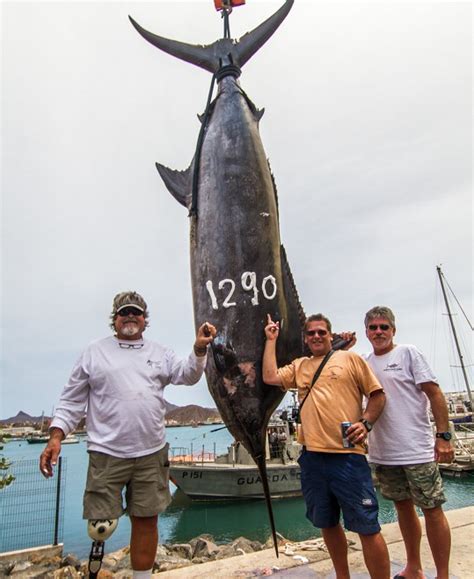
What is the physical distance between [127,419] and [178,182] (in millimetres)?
1626

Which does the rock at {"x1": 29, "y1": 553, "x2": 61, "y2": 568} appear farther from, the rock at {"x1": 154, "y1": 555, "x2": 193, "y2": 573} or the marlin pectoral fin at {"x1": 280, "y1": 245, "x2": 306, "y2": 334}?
the marlin pectoral fin at {"x1": 280, "y1": 245, "x2": 306, "y2": 334}

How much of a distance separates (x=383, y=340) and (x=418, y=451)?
0.61 meters

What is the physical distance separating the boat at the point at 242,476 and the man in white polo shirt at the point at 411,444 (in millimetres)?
13771

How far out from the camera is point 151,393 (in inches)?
81.3

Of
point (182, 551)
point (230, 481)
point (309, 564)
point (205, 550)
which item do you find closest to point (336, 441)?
point (309, 564)

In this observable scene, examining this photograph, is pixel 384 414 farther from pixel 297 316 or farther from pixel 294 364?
pixel 297 316

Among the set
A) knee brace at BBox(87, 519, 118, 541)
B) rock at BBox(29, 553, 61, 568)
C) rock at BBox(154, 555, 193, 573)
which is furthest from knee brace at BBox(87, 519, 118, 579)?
rock at BBox(29, 553, 61, 568)

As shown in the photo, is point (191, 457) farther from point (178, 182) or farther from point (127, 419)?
point (127, 419)

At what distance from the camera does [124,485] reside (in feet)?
6.41

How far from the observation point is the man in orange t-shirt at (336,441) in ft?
6.12

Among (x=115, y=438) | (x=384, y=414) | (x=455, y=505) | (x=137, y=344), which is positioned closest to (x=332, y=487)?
(x=384, y=414)

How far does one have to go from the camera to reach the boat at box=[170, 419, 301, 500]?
51.0 feet

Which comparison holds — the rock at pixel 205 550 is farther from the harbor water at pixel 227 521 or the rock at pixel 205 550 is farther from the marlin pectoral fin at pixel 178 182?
the marlin pectoral fin at pixel 178 182

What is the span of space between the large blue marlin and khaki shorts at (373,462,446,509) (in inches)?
26.8
